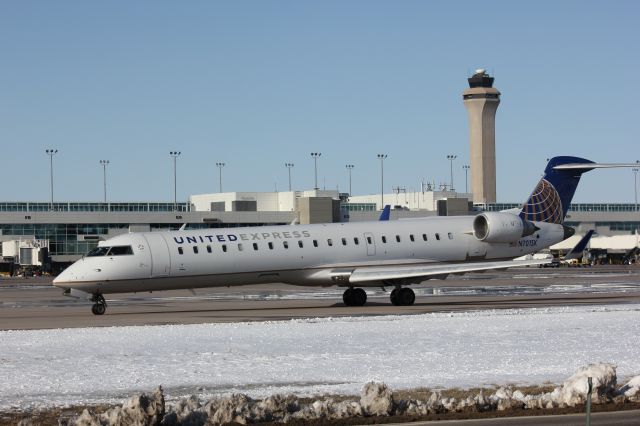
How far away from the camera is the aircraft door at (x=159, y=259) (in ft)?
118

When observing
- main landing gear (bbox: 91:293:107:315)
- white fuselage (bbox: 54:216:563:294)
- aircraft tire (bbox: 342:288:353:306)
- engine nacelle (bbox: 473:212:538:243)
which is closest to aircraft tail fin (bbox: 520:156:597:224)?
white fuselage (bbox: 54:216:563:294)

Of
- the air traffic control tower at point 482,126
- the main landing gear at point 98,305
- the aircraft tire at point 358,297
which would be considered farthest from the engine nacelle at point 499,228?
the air traffic control tower at point 482,126

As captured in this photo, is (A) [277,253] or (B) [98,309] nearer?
(B) [98,309]

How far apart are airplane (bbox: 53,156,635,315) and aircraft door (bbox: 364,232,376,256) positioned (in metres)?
0.04

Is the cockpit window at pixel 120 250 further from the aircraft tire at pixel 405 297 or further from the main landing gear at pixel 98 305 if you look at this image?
the aircraft tire at pixel 405 297

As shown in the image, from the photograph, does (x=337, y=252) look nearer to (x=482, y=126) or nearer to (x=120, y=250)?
(x=120, y=250)

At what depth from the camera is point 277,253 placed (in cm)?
3806

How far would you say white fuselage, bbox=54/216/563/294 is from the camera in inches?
1399

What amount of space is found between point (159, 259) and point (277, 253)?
175 inches

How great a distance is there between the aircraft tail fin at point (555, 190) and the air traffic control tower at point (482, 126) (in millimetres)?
140126

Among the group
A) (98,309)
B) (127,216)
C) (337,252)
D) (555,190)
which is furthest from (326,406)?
(127,216)

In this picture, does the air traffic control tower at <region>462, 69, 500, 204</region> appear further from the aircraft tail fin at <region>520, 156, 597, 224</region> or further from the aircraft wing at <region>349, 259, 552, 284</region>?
the aircraft wing at <region>349, 259, 552, 284</region>

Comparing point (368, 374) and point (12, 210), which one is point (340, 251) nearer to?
point (368, 374)

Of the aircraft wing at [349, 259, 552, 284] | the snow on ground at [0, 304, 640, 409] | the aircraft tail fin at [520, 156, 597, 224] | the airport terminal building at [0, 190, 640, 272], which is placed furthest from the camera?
the airport terminal building at [0, 190, 640, 272]
